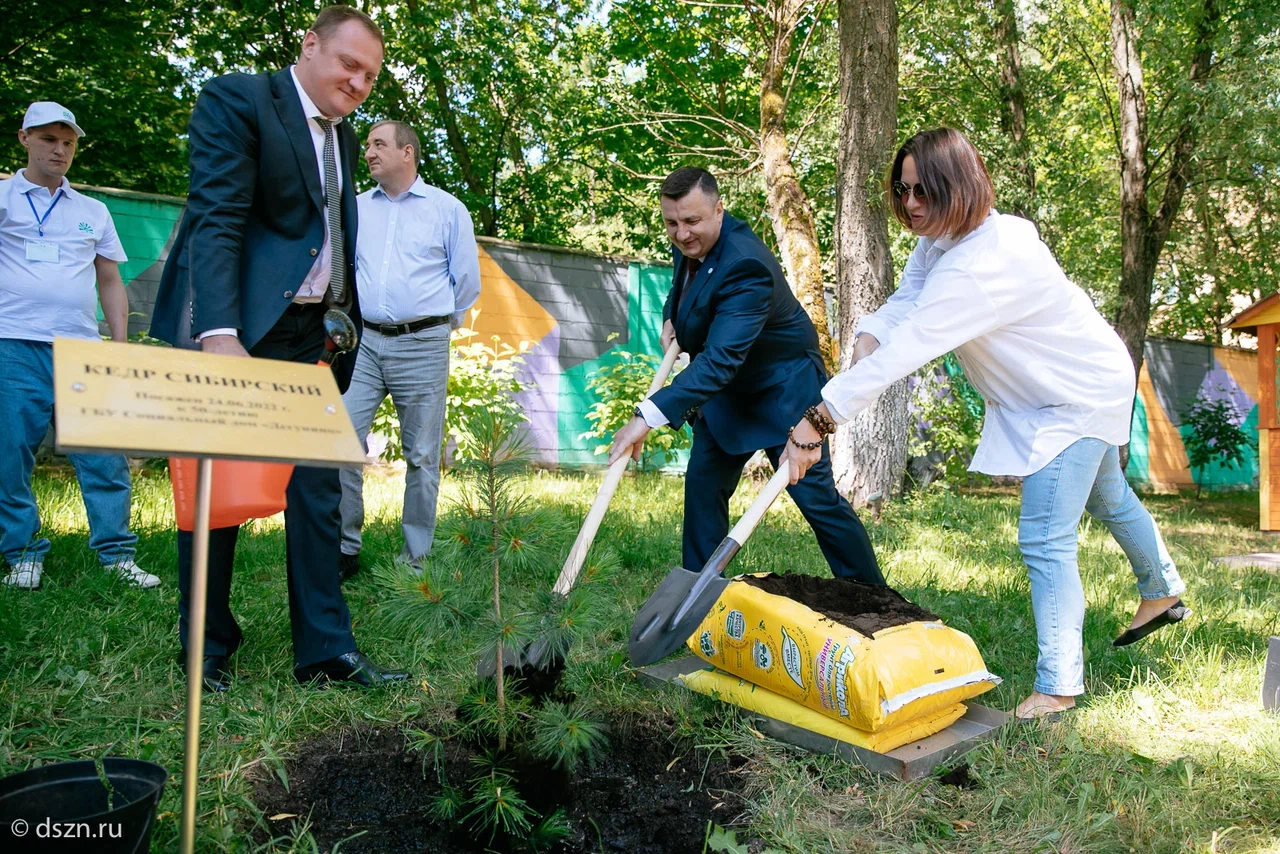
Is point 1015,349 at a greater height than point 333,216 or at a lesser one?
lesser

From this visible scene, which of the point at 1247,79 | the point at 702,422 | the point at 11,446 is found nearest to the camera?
the point at 702,422

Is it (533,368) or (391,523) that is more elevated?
(533,368)

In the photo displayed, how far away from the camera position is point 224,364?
1.51 m

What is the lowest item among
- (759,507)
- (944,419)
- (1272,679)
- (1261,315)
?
(1272,679)

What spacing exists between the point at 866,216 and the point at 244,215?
16.5 ft

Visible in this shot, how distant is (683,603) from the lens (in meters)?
2.69

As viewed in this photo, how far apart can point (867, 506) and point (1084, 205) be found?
9351 mm

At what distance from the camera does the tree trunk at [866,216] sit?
21.5 feet

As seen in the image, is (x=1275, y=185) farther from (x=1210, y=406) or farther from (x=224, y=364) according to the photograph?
(x=224, y=364)

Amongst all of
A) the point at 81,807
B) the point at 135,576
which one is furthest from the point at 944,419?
the point at 81,807

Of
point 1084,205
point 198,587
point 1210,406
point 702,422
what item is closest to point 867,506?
A: point 702,422

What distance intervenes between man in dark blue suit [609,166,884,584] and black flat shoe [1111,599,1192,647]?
834mm

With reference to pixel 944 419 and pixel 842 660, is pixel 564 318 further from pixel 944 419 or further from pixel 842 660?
pixel 842 660

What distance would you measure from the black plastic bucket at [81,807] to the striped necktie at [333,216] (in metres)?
1.49
